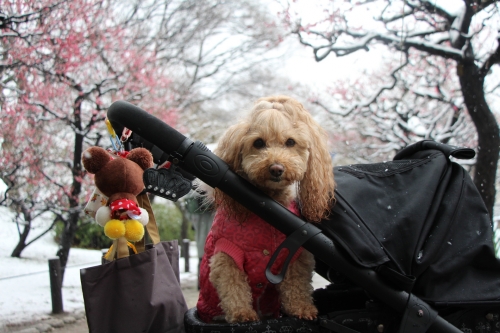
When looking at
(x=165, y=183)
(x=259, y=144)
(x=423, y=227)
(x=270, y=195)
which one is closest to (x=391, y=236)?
(x=423, y=227)

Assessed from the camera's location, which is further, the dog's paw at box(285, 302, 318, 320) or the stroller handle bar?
the dog's paw at box(285, 302, 318, 320)

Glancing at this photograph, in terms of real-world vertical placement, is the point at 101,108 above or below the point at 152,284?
above

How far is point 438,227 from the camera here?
1820 mm

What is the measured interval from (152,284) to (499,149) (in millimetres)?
4529

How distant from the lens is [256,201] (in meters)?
1.58

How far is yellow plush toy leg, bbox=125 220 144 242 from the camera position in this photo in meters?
1.64

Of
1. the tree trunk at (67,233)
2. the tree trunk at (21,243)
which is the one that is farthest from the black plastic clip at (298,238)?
the tree trunk at (21,243)

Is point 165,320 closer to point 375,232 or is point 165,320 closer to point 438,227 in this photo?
point 375,232

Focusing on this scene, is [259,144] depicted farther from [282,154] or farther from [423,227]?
[423,227]

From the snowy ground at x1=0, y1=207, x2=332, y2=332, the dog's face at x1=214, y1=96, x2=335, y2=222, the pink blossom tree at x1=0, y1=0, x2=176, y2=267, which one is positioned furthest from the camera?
the pink blossom tree at x1=0, y1=0, x2=176, y2=267

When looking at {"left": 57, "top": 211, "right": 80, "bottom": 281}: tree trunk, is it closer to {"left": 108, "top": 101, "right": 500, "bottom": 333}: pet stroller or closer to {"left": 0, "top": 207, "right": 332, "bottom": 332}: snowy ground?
{"left": 0, "top": 207, "right": 332, "bottom": 332}: snowy ground

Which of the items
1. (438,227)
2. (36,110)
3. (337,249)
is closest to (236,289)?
(337,249)

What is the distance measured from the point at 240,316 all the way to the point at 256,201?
19.3 inches

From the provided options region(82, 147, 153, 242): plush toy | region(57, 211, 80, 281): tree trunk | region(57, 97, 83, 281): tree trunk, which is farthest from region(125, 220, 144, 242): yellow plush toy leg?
region(57, 211, 80, 281): tree trunk
